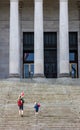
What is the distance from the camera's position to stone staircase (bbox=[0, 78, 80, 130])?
112 ft

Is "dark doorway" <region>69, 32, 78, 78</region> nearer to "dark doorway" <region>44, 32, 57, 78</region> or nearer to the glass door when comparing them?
the glass door

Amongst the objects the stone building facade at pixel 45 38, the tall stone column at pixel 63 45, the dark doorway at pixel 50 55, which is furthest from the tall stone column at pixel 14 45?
the dark doorway at pixel 50 55

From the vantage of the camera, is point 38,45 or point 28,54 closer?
point 38,45

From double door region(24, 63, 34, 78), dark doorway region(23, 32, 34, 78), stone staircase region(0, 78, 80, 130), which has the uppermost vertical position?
dark doorway region(23, 32, 34, 78)

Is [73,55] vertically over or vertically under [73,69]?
over

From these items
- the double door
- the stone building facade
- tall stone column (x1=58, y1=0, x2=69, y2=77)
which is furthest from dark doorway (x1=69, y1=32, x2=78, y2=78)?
tall stone column (x1=58, y1=0, x2=69, y2=77)

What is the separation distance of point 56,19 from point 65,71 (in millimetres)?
12577

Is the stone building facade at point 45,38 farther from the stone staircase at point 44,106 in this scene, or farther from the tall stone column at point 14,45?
the stone staircase at point 44,106

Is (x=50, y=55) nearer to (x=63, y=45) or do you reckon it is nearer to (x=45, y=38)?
(x=45, y=38)

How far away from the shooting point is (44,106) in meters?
39.3

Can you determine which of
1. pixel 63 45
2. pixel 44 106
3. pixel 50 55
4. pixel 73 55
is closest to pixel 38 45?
pixel 63 45

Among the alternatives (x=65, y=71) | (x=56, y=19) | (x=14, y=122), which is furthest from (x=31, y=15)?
(x=14, y=122)

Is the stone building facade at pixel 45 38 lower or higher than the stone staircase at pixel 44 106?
higher

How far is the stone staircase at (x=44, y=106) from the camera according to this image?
34.2 m
